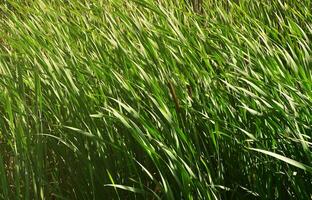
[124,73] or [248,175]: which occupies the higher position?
[124,73]

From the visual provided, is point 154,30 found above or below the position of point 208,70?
above

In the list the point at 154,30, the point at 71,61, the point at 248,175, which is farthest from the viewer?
the point at 154,30

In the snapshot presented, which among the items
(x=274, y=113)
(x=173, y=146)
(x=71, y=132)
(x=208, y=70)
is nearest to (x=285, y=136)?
(x=274, y=113)

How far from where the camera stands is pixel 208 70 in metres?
1.37

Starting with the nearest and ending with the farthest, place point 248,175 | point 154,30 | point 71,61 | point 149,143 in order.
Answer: point 149,143 < point 248,175 < point 71,61 < point 154,30

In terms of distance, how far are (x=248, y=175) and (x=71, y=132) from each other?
15.7 inches

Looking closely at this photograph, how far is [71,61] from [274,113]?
0.49 metres

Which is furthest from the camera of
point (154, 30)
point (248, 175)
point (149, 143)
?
point (154, 30)

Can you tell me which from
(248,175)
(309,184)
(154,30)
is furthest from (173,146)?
(154,30)

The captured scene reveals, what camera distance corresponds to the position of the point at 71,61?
128cm

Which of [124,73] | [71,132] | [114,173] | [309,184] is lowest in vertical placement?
[309,184]

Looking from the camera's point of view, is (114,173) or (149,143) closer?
(149,143)

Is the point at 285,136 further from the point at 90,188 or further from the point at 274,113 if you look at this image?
the point at 90,188

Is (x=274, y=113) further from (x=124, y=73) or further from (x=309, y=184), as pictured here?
(x=124, y=73)
